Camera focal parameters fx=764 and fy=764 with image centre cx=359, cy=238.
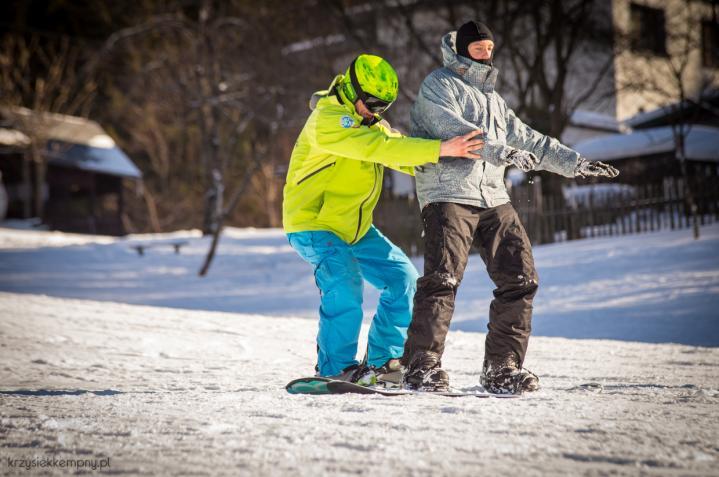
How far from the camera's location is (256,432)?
288 cm

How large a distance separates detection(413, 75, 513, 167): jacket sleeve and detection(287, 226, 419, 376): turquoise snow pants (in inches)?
26.7

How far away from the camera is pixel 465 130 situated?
3.70m

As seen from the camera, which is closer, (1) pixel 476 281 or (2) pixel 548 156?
(2) pixel 548 156

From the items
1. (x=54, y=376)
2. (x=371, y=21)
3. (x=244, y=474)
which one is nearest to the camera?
(x=244, y=474)

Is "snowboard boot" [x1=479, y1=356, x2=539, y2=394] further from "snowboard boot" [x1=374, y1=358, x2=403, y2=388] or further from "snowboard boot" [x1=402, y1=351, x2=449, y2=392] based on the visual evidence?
"snowboard boot" [x1=374, y1=358, x2=403, y2=388]

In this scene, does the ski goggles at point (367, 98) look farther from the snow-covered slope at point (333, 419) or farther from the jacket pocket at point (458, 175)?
the snow-covered slope at point (333, 419)

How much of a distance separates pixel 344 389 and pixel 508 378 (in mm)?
830

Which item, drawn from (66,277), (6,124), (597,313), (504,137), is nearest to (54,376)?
(504,137)

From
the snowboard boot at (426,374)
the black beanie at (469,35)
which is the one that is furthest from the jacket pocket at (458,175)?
the snowboard boot at (426,374)

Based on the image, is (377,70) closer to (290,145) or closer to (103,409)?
(103,409)

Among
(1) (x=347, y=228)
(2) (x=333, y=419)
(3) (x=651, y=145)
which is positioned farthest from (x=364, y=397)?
(3) (x=651, y=145)

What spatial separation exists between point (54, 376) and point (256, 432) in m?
2.41

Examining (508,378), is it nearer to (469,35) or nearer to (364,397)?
(364,397)

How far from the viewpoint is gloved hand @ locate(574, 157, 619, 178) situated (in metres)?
3.73
